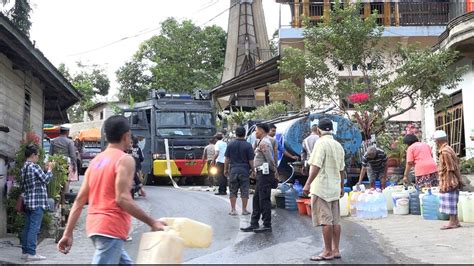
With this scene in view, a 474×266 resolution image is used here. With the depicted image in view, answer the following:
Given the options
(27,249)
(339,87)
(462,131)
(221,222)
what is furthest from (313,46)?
(27,249)

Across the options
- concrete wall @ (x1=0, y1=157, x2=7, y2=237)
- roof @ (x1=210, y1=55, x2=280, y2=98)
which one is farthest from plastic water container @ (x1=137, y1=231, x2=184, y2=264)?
roof @ (x1=210, y1=55, x2=280, y2=98)

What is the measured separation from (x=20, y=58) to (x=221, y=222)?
493 centimetres

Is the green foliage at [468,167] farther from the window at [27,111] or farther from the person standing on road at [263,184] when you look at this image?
the window at [27,111]

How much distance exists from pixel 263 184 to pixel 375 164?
3.86 metres

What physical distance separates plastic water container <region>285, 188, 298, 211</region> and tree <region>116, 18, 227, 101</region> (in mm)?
25405

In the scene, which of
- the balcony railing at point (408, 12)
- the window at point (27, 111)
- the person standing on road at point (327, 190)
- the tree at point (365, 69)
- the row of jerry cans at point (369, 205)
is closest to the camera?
the person standing on road at point (327, 190)

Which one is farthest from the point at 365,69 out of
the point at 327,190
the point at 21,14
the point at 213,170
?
the point at 21,14

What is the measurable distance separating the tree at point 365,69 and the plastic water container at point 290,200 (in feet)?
15.3

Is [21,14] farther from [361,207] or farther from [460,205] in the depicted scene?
[460,205]

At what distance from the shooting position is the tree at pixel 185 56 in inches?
1423

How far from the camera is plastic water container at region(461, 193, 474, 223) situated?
901 cm

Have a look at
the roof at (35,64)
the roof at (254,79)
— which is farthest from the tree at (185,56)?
the roof at (35,64)

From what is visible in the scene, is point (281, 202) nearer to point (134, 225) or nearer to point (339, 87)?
point (134, 225)

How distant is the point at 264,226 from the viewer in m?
8.81
